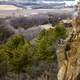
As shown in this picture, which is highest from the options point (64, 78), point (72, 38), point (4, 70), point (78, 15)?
point (78, 15)

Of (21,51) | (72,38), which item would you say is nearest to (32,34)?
(21,51)

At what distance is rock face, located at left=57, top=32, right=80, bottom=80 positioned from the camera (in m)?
9.13

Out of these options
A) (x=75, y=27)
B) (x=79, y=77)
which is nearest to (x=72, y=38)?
(x=75, y=27)

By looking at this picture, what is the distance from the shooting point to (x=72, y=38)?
9359 millimetres

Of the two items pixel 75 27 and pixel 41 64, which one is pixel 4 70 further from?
pixel 75 27

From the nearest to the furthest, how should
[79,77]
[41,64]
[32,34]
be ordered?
[79,77] → [41,64] → [32,34]

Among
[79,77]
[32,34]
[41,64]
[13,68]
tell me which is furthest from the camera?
[32,34]

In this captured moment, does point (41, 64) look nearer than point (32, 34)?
Yes

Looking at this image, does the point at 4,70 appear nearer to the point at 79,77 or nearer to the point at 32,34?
the point at 79,77

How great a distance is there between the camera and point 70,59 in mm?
9188

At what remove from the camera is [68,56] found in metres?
9.23

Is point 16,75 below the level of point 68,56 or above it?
below

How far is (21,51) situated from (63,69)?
15.7 metres

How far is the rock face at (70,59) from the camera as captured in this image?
30.0 feet
